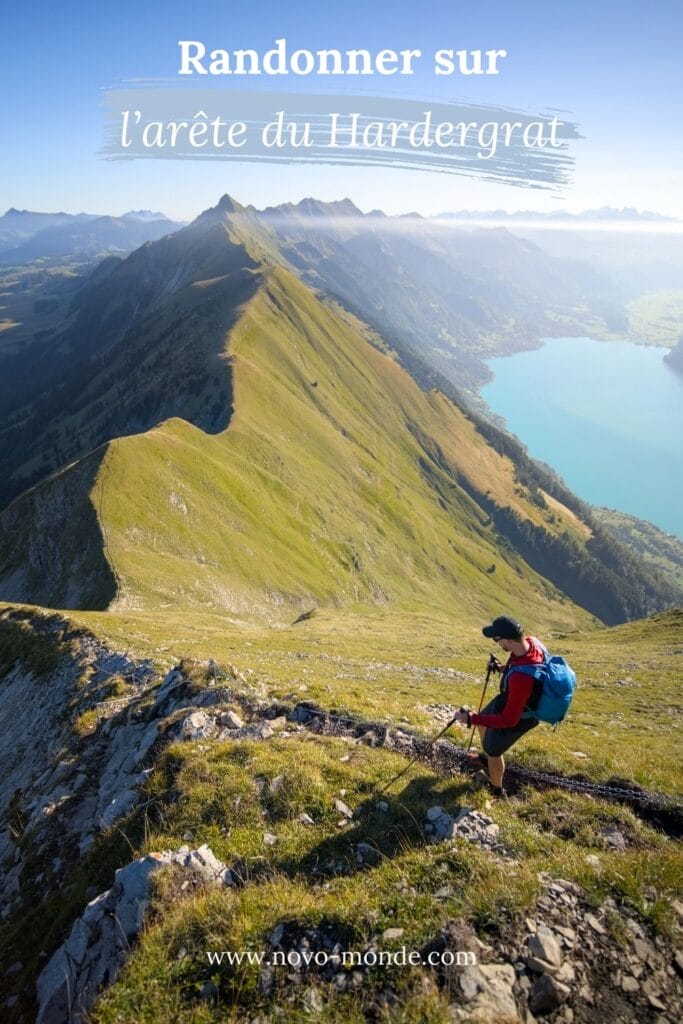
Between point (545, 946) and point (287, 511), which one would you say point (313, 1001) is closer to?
point (545, 946)

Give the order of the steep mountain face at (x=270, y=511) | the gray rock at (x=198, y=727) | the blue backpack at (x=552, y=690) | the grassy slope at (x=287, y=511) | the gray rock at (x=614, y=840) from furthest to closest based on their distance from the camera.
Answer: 1. the grassy slope at (x=287, y=511)
2. the steep mountain face at (x=270, y=511)
3. the gray rock at (x=198, y=727)
4. the blue backpack at (x=552, y=690)
5. the gray rock at (x=614, y=840)

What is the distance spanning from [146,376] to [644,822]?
189 metres

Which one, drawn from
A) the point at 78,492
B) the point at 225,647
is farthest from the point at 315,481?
the point at 225,647

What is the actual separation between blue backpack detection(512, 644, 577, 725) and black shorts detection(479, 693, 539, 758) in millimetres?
406

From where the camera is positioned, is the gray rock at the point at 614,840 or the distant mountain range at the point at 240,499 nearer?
the gray rock at the point at 614,840

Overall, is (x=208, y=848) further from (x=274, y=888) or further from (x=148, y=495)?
(x=148, y=495)

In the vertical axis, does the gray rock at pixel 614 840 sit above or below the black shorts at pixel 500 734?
below

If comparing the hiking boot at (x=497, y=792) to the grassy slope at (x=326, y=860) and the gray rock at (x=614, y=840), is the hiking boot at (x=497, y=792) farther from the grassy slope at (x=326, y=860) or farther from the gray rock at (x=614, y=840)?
the gray rock at (x=614, y=840)

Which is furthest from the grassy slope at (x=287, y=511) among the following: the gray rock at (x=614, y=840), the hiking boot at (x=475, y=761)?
the gray rock at (x=614, y=840)

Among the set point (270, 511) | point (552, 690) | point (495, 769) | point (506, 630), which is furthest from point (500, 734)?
point (270, 511)

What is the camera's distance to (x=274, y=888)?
8094 mm

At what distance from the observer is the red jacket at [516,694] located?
958 centimetres

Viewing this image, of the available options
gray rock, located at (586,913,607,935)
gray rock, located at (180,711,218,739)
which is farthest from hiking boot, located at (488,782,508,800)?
gray rock, located at (180,711,218,739)

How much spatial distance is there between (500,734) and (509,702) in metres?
1.01
